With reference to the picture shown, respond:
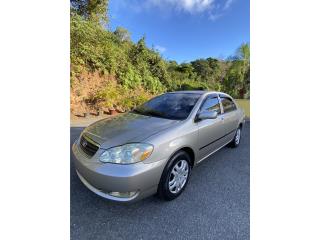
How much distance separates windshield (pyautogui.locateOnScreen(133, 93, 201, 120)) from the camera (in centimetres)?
272

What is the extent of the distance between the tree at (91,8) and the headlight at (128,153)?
8.75 metres

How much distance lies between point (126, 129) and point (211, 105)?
153cm

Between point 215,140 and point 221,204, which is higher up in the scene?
point 215,140

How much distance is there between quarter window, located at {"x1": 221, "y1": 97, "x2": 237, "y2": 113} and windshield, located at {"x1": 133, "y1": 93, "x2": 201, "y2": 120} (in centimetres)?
71

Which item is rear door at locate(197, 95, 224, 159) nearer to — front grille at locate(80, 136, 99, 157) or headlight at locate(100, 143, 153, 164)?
headlight at locate(100, 143, 153, 164)

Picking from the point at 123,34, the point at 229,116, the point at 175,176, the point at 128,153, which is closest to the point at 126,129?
the point at 128,153

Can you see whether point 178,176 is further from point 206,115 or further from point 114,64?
point 114,64

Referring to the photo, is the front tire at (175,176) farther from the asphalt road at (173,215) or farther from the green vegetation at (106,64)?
the green vegetation at (106,64)

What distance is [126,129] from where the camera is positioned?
7.70 feet
